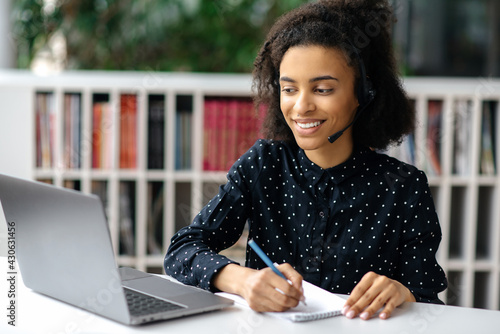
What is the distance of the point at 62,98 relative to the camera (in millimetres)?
2459

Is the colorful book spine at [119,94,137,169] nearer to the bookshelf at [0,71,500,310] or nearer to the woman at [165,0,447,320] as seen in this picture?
the bookshelf at [0,71,500,310]

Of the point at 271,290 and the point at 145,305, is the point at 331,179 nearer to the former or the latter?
the point at 271,290

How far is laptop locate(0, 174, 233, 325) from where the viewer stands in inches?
34.5

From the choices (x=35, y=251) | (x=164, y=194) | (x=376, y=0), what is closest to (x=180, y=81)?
(x=164, y=194)

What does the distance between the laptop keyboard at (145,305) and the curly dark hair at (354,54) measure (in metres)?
0.63

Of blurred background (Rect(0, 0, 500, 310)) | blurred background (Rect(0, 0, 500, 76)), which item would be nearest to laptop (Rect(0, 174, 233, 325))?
blurred background (Rect(0, 0, 500, 310))

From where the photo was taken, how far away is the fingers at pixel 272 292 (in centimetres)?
99

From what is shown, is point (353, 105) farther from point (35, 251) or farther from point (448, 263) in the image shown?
point (448, 263)

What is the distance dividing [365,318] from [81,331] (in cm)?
45

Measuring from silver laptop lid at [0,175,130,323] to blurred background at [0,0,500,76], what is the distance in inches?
80.6

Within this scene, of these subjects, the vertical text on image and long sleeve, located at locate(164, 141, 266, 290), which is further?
long sleeve, located at locate(164, 141, 266, 290)

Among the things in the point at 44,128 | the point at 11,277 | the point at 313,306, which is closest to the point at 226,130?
the point at 44,128

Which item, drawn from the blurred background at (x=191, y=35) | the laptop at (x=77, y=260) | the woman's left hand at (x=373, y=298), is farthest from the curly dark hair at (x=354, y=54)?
the blurred background at (x=191, y=35)

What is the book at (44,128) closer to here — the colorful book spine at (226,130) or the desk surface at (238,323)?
the colorful book spine at (226,130)
